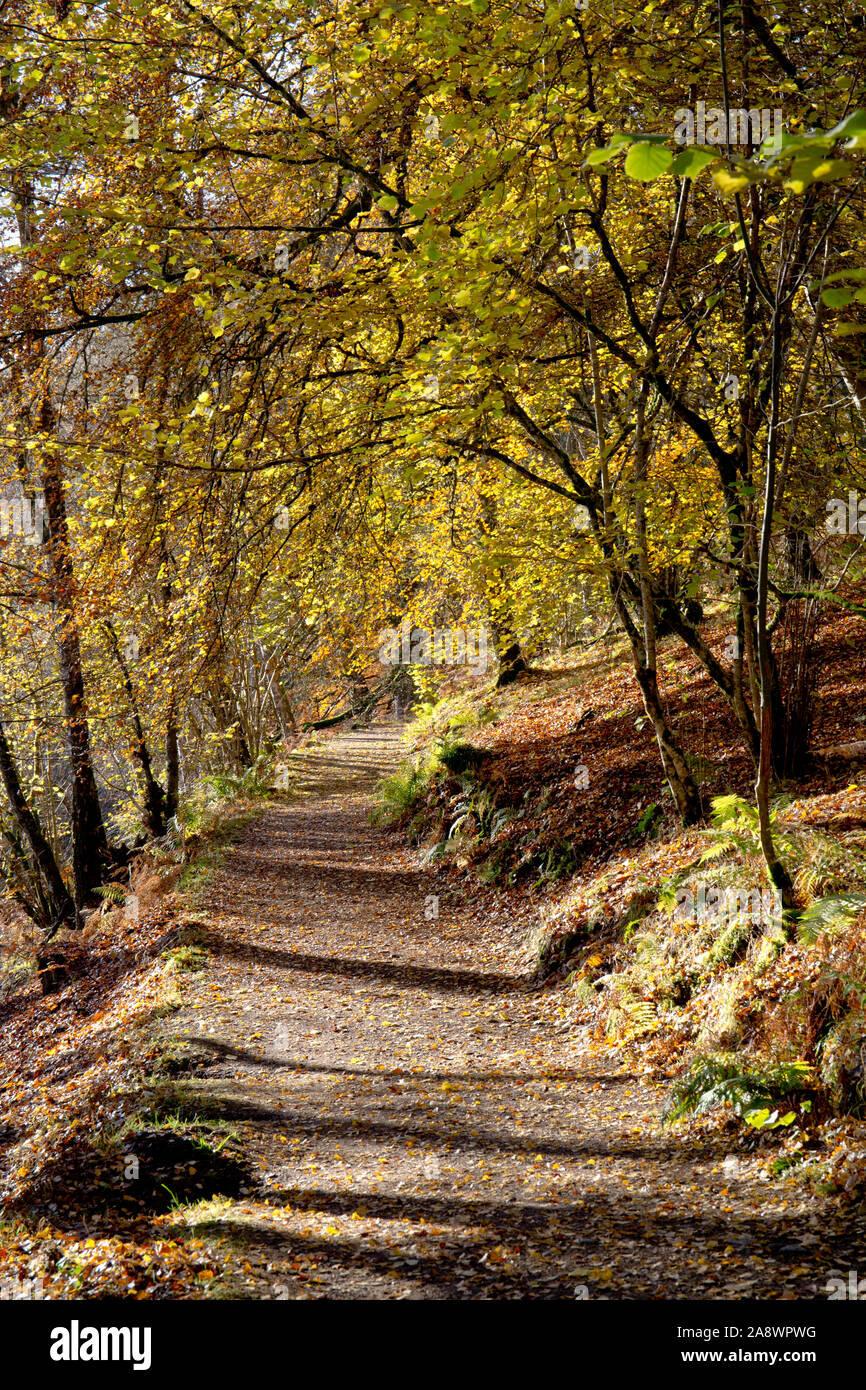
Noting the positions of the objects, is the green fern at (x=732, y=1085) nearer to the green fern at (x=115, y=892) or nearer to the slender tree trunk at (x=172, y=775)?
the green fern at (x=115, y=892)

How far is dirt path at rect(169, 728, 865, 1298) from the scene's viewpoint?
11.8 ft

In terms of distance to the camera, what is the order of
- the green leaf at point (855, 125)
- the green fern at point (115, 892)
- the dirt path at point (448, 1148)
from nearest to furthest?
the green leaf at point (855, 125) < the dirt path at point (448, 1148) < the green fern at point (115, 892)

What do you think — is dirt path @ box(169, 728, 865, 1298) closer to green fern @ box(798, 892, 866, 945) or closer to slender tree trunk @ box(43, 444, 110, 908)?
green fern @ box(798, 892, 866, 945)

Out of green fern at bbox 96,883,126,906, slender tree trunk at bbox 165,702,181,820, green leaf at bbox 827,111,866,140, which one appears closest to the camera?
green leaf at bbox 827,111,866,140

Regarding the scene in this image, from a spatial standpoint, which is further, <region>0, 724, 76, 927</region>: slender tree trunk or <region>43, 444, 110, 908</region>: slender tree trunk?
<region>0, 724, 76, 927</region>: slender tree trunk

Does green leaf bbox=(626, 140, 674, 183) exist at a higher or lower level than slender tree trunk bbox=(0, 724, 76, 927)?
higher

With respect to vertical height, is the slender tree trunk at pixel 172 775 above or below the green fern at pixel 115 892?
above

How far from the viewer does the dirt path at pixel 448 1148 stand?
3.59 metres

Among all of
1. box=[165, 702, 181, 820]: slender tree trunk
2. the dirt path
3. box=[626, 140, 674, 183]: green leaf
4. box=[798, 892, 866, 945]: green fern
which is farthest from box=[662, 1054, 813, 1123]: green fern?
box=[165, 702, 181, 820]: slender tree trunk

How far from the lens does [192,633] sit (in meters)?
6.54

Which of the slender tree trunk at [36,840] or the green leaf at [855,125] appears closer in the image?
the green leaf at [855,125]

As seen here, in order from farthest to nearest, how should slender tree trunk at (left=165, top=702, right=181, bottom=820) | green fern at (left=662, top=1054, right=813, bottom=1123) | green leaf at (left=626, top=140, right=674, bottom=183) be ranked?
slender tree trunk at (left=165, top=702, right=181, bottom=820) → green fern at (left=662, top=1054, right=813, bottom=1123) → green leaf at (left=626, top=140, right=674, bottom=183)

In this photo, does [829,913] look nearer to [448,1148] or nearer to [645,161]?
[448,1148]

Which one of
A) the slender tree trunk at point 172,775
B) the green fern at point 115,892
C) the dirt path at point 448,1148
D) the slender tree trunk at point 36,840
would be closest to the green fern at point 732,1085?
the dirt path at point 448,1148
